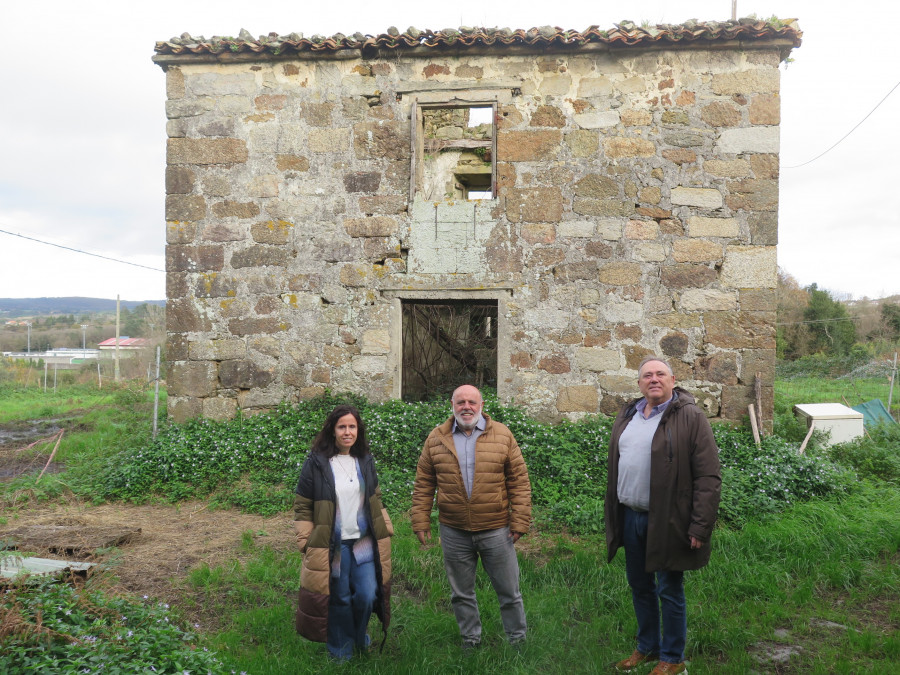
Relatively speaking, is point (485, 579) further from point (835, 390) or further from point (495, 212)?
point (835, 390)

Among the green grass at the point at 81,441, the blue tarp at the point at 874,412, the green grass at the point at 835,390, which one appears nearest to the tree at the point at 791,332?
the green grass at the point at 835,390

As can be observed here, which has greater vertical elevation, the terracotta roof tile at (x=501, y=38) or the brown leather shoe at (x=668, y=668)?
the terracotta roof tile at (x=501, y=38)

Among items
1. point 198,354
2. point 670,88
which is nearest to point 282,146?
point 198,354

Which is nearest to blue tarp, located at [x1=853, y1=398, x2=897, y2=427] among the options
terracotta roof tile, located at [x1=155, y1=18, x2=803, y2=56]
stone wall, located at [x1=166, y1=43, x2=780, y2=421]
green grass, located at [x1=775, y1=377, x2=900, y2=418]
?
green grass, located at [x1=775, y1=377, x2=900, y2=418]

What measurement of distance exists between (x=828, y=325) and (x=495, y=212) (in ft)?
63.7

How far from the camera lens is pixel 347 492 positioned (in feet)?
11.1

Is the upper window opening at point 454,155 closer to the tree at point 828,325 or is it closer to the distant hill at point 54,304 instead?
the tree at point 828,325

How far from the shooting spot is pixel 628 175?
7109 millimetres

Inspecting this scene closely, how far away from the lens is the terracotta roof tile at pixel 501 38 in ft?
22.4

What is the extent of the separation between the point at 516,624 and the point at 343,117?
612 cm

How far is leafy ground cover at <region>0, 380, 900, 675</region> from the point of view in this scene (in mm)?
3400

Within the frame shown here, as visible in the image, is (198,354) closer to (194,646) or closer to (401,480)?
(401,480)

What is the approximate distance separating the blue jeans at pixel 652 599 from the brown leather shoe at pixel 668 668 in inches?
0.8

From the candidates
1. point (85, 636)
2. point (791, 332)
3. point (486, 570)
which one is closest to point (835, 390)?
point (791, 332)
